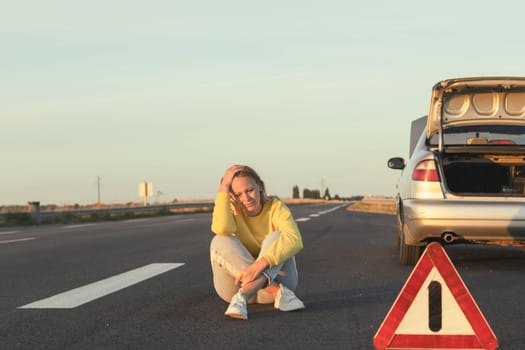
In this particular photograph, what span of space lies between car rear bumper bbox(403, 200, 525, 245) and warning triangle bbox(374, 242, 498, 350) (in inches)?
166

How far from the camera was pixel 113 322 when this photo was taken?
529 centimetres

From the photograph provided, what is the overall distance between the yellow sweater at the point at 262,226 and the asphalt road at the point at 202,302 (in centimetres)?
46

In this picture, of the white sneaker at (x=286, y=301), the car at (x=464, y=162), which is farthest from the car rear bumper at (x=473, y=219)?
the white sneaker at (x=286, y=301)

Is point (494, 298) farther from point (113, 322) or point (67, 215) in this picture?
point (67, 215)

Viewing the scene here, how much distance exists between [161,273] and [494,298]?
3473mm

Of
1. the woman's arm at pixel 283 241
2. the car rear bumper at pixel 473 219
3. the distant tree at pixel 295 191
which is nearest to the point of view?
the woman's arm at pixel 283 241

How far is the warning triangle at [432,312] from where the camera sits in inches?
156

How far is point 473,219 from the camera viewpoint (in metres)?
8.08

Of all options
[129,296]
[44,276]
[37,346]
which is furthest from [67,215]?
[37,346]

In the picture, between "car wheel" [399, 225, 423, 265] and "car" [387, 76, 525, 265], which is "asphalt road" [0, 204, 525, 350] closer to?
"car wheel" [399, 225, 423, 265]

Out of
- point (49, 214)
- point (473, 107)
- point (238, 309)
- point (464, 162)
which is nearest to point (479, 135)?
point (473, 107)

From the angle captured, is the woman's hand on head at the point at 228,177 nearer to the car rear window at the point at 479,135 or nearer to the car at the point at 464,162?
the car at the point at 464,162

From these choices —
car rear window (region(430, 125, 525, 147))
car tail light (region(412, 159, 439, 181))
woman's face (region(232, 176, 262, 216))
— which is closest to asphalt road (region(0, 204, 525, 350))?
woman's face (region(232, 176, 262, 216))

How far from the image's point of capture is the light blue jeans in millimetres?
5648
